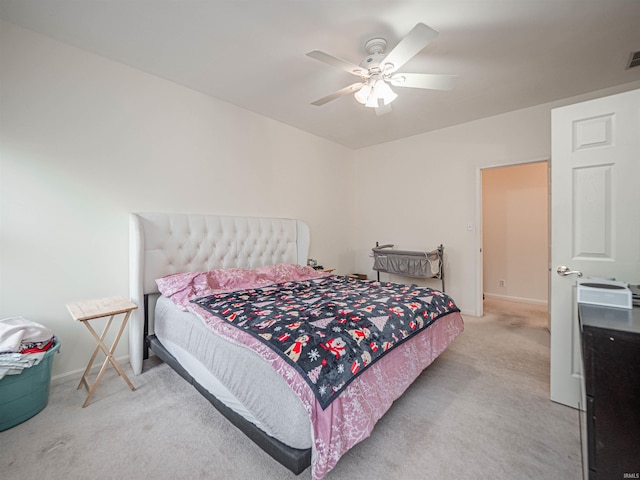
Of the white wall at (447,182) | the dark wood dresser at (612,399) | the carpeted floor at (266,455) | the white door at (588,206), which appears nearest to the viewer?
the dark wood dresser at (612,399)

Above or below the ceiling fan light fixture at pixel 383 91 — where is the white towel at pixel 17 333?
below

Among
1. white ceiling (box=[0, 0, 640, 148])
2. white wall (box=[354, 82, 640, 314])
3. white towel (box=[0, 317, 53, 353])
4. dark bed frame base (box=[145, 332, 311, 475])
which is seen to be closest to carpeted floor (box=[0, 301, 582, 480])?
dark bed frame base (box=[145, 332, 311, 475])

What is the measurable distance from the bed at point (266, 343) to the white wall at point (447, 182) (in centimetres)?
184

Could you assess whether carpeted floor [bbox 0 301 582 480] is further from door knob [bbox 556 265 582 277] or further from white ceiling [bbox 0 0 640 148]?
white ceiling [bbox 0 0 640 148]

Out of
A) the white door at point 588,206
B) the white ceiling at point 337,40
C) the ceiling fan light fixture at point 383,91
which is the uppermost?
the white ceiling at point 337,40

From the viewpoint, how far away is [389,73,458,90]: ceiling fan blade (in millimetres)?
2092

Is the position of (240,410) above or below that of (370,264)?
below

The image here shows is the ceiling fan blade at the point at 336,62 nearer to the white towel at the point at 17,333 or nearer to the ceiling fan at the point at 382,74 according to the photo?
the ceiling fan at the point at 382,74

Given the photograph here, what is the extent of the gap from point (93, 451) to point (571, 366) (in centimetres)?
309

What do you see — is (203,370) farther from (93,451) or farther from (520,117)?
(520,117)

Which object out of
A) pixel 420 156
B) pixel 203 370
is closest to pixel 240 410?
Answer: pixel 203 370

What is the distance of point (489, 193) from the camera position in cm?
496

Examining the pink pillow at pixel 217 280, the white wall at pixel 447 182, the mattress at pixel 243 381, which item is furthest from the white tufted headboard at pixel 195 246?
the white wall at pixel 447 182

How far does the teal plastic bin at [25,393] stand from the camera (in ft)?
5.53
